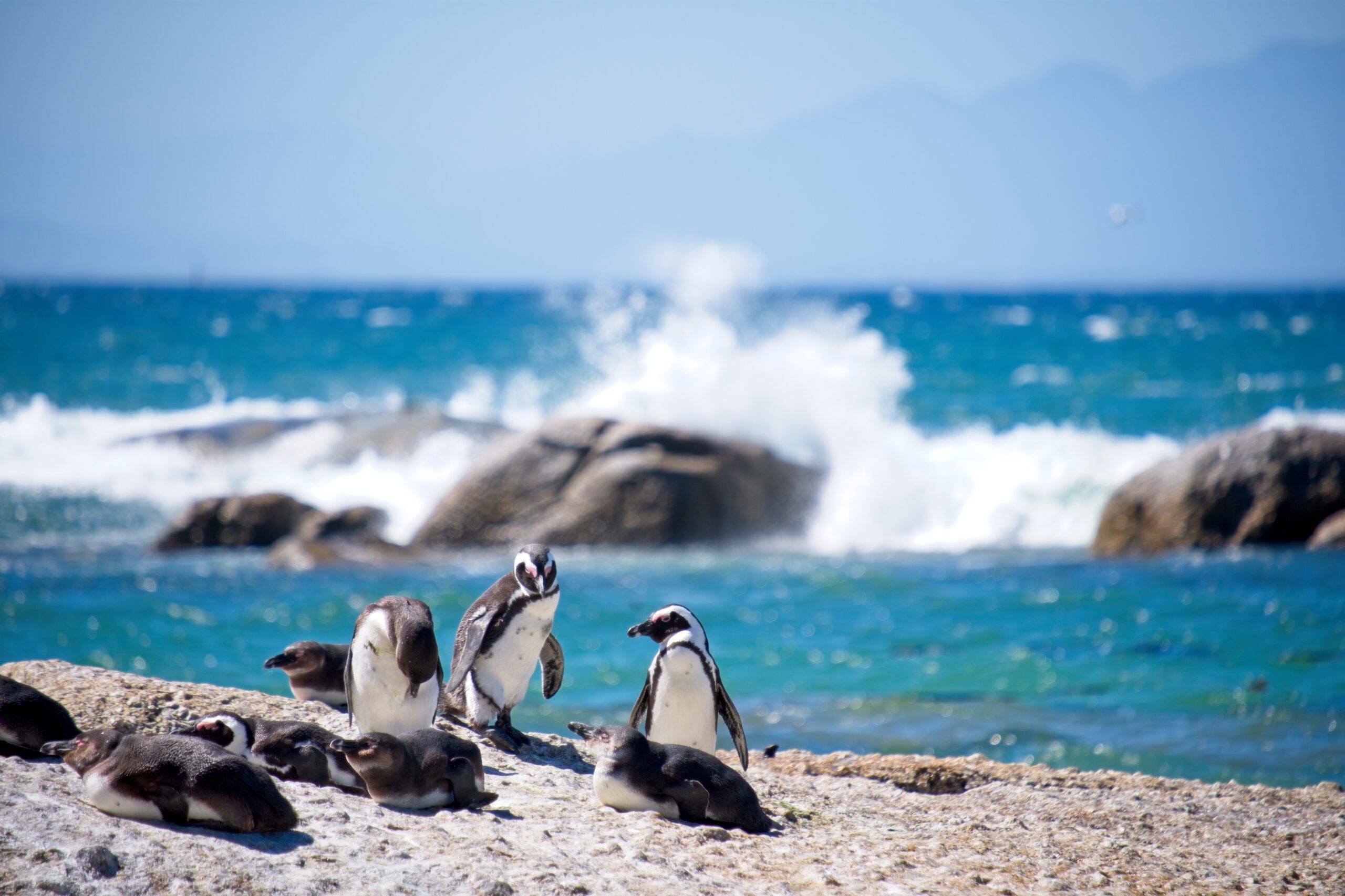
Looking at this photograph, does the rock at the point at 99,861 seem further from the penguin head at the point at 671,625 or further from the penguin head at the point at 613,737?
the penguin head at the point at 671,625

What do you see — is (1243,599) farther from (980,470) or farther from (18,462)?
(18,462)

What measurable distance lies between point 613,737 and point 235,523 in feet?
39.4

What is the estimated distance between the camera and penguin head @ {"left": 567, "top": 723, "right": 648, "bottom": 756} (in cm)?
494

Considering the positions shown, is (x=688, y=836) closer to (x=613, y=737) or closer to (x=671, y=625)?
(x=613, y=737)

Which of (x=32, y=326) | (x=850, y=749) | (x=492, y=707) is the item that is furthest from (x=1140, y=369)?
(x=32, y=326)

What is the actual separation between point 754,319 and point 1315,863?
703 inches

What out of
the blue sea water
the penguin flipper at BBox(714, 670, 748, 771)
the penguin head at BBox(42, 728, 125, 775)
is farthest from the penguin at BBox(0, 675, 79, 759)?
the blue sea water

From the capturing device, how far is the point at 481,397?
36594 millimetres

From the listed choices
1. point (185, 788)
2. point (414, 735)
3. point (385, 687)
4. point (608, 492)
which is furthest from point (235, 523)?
point (185, 788)

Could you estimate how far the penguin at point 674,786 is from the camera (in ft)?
15.9

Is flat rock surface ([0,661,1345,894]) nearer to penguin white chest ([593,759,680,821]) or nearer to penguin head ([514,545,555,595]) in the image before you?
A: penguin white chest ([593,759,680,821])

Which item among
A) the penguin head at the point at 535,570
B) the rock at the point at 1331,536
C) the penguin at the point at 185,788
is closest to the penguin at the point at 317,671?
the penguin head at the point at 535,570

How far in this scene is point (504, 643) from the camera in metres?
5.93

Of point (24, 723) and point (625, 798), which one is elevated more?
point (24, 723)
